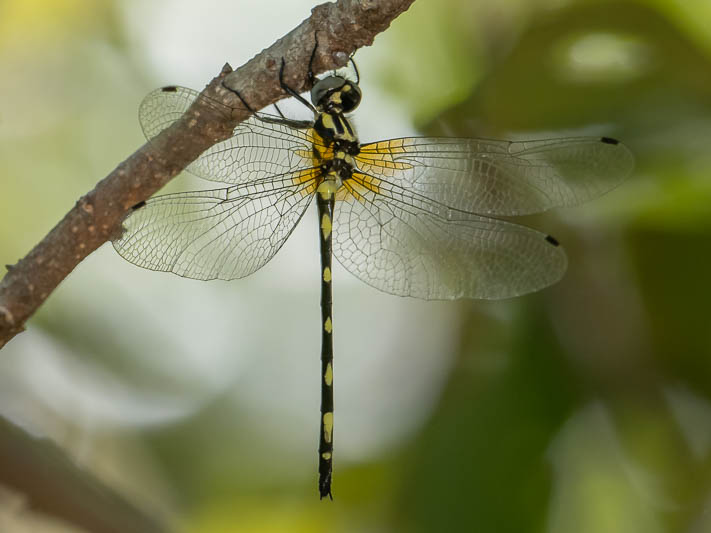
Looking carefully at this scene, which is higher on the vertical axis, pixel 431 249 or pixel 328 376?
pixel 431 249

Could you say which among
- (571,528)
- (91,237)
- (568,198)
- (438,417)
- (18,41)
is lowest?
(571,528)

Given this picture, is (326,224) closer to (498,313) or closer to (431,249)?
(431,249)

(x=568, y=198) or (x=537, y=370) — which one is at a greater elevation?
(x=568, y=198)

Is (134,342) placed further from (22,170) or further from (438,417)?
(438,417)

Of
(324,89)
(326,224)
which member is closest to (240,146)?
(324,89)

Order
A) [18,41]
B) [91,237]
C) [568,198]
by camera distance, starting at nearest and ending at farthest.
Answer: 1. [91,237]
2. [568,198]
3. [18,41]

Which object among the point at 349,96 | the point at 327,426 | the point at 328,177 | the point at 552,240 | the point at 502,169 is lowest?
the point at 327,426

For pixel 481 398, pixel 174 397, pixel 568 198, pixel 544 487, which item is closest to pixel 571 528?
pixel 544 487
